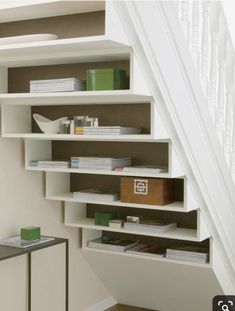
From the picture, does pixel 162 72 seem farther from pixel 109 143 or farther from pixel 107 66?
pixel 109 143

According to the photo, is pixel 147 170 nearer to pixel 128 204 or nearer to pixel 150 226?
pixel 128 204

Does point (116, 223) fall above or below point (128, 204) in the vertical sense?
below

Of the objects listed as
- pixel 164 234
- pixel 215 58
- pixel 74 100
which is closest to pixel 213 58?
pixel 215 58

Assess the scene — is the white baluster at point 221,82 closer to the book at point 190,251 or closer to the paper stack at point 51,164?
the book at point 190,251

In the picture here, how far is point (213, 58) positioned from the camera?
2.43 m

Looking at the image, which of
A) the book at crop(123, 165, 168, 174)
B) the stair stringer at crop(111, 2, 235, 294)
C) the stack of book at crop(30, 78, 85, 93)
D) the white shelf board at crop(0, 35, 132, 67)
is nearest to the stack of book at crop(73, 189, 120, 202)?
the book at crop(123, 165, 168, 174)

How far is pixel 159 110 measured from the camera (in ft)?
7.97

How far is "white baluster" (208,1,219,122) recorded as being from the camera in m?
2.40

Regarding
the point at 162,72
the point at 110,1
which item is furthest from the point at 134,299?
the point at 110,1

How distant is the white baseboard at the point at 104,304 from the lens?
11.3 feet

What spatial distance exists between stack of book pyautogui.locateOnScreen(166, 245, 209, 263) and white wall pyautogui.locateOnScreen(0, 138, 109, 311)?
67 cm

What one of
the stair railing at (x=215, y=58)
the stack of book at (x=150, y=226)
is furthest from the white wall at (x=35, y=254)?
the stair railing at (x=215, y=58)

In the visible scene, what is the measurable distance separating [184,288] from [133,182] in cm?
83

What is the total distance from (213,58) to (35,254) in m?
1.52
